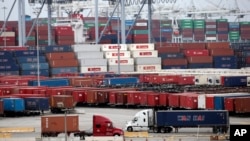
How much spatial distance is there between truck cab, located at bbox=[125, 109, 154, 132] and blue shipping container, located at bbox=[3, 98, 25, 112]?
13.8m

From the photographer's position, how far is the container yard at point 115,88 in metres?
38.3

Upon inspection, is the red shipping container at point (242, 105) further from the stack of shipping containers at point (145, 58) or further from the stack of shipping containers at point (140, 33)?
the stack of shipping containers at point (140, 33)

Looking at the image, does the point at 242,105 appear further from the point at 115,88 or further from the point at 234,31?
the point at 234,31

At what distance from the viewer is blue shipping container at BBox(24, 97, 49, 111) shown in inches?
2051

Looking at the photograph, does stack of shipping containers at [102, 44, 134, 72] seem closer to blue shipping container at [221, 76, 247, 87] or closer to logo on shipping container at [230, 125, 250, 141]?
blue shipping container at [221, 76, 247, 87]

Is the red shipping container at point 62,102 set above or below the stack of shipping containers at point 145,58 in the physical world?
below

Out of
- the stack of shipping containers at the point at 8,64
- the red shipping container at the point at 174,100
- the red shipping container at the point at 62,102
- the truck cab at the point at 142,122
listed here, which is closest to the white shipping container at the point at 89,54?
the stack of shipping containers at the point at 8,64

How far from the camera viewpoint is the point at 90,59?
92812 millimetres

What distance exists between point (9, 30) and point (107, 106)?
202 ft

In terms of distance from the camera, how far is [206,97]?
49.8m

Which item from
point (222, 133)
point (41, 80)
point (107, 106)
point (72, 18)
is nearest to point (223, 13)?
point (72, 18)

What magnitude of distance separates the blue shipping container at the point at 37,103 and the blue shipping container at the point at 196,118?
15.5 m

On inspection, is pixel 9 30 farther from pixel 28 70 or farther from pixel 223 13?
pixel 223 13

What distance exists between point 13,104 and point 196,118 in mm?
17147
